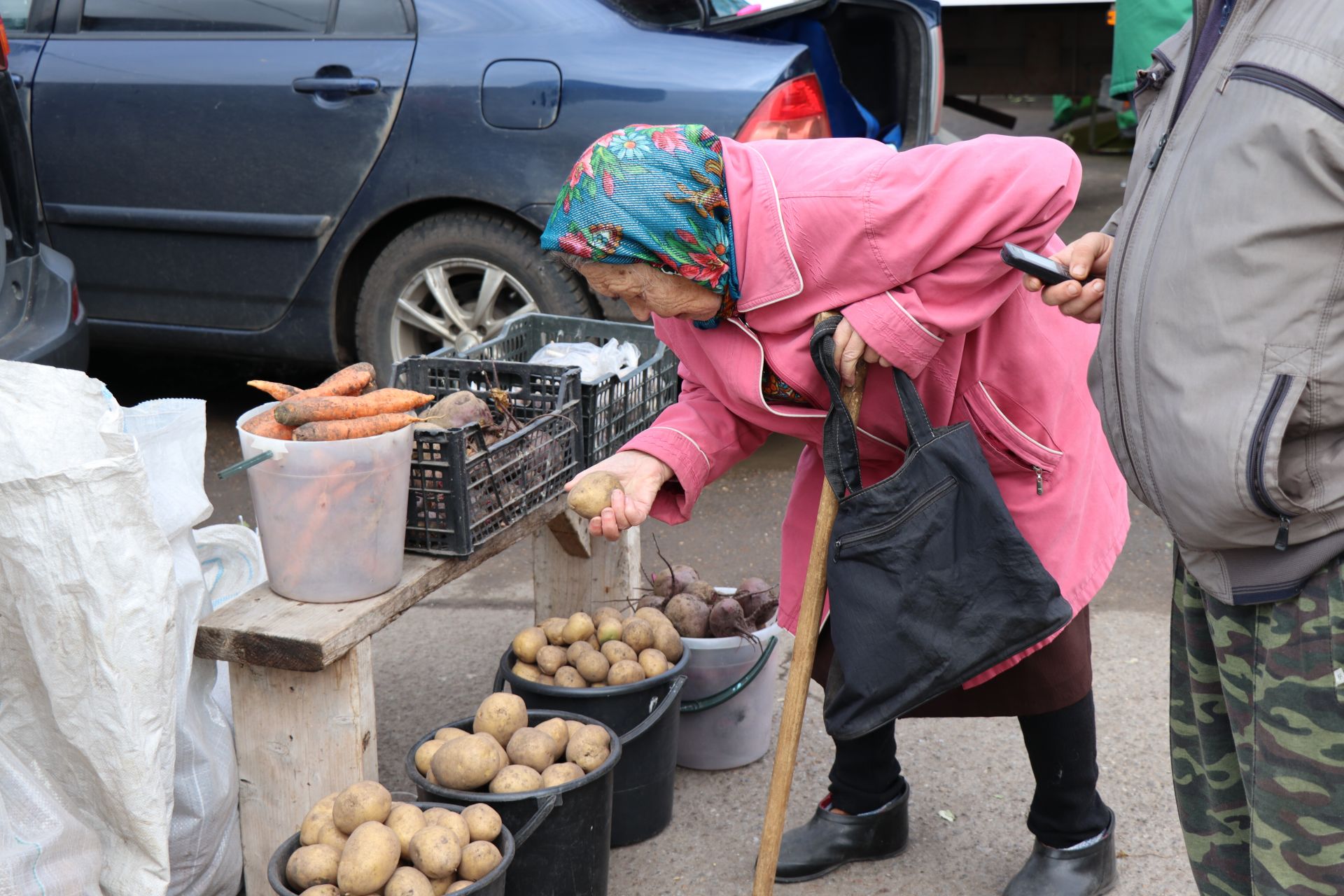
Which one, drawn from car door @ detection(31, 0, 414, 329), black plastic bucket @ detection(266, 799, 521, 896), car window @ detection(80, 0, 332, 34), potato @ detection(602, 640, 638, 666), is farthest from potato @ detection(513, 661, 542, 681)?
car window @ detection(80, 0, 332, 34)

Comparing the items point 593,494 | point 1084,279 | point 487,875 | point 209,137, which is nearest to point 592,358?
point 593,494

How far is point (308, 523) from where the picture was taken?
2.20 m

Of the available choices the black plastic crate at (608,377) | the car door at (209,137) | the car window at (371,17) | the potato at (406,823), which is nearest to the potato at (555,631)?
the black plastic crate at (608,377)

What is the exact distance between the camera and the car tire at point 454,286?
4.25m

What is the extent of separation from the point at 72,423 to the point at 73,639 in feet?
1.17

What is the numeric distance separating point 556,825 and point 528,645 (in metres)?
→ 0.50

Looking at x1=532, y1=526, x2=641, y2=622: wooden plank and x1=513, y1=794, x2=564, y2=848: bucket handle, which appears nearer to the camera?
x1=513, y1=794, x2=564, y2=848: bucket handle

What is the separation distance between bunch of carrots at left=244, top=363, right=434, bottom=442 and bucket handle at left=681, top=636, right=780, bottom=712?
0.99 meters

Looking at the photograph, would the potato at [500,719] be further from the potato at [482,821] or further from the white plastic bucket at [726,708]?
the white plastic bucket at [726,708]

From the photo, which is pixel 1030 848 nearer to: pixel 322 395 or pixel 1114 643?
pixel 1114 643

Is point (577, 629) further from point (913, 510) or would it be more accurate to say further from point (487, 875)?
point (913, 510)

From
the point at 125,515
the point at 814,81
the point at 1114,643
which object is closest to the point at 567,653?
the point at 125,515

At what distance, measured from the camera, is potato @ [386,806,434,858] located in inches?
80.7

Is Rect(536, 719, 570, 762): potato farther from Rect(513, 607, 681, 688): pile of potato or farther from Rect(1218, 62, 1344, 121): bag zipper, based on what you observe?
Rect(1218, 62, 1344, 121): bag zipper
